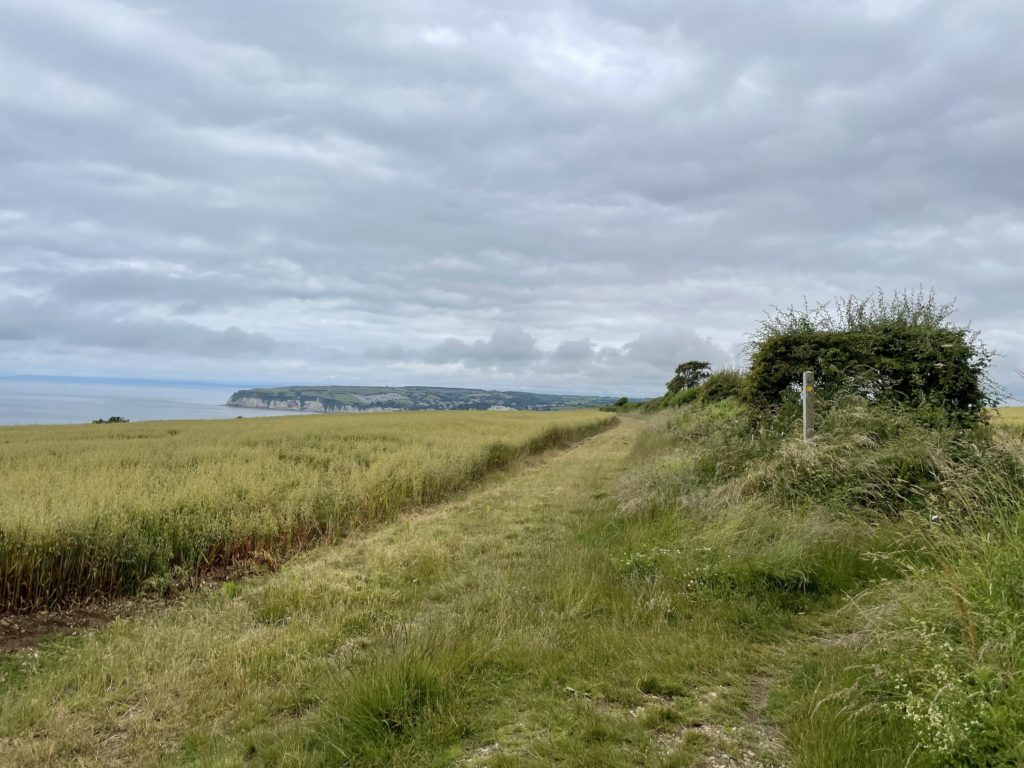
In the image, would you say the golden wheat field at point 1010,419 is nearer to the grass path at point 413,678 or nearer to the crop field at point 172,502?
the grass path at point 413,678

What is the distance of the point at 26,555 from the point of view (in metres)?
6.16

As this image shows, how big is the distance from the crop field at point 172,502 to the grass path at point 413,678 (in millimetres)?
1083

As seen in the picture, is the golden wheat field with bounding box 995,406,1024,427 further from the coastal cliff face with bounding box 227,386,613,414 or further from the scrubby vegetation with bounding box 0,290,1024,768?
the coastal cliff face with bounding box 227,386,613,414

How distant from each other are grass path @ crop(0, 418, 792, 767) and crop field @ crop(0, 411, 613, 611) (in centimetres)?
108

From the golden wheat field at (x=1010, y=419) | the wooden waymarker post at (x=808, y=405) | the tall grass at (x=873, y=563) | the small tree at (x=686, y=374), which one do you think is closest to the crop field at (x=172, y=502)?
the tall grass at (x=873, y=563)

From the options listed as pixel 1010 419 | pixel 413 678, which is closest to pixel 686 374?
pixel 1010 419

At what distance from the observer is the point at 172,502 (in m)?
8.05

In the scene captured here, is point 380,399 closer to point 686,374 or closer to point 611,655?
point 686,374

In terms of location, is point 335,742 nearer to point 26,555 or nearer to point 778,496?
point 26,555

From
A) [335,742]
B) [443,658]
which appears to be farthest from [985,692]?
[335,742]

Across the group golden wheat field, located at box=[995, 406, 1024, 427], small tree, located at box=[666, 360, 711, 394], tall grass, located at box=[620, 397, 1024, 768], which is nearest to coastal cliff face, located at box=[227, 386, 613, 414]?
small tree, located at box=[666, 360, 711, 394]

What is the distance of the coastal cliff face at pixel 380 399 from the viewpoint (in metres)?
77.4

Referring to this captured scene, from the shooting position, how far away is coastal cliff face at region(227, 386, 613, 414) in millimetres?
77438

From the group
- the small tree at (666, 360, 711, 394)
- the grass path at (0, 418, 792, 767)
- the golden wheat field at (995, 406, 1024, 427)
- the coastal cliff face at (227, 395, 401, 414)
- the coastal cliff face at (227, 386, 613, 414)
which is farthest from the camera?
the coastal cliff face at (227, 395, 401, 414)
